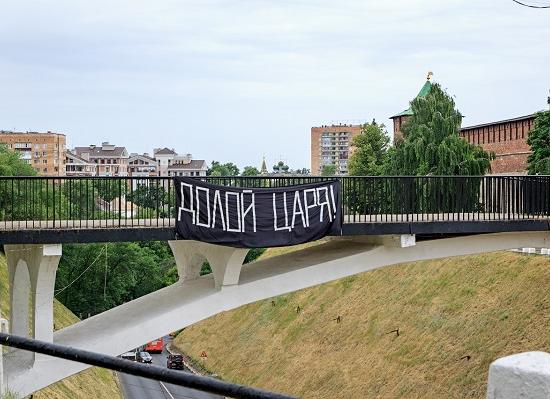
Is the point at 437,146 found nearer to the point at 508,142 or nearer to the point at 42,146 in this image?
the point at 508,142

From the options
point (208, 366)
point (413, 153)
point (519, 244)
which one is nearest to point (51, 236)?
point (519, 244)

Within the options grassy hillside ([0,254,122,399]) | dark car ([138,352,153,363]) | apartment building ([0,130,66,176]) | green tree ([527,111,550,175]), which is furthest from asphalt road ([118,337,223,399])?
apartment building ([0,130,66,176])

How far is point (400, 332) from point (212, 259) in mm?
19188

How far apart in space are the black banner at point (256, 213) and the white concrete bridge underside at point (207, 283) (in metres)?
0.55

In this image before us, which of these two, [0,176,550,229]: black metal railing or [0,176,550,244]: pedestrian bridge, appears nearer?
[0,176,550,244]: pedestrian bridge

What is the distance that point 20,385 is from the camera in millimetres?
15969

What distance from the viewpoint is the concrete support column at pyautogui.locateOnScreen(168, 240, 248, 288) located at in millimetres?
18625

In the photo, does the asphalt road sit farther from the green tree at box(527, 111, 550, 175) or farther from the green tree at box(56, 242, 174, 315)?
the green tree at box(527, 111, 550, 175)

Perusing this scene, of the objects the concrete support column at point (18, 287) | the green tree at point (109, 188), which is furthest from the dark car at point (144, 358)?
the concrete support column at point (18, 287)

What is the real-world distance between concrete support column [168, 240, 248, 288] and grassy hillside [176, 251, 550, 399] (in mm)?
11234

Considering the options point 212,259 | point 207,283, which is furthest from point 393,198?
point 207,283

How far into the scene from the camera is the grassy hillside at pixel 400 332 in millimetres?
30766

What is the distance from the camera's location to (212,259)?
19.2m

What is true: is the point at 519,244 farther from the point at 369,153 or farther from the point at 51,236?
the point at 369,153
